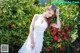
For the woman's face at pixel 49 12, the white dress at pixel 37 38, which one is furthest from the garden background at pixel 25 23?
the woman's face at pixel 49 12

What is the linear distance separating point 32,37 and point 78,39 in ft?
4.75

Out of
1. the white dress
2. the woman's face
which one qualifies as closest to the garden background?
the white dress

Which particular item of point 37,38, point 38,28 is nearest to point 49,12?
point 38,28

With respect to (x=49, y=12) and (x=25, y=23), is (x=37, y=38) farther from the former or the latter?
(x=49, y=12)

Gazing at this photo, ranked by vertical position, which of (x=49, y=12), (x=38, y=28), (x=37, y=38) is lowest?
(x=37, y=38)

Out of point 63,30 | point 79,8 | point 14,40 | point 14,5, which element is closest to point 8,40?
point 14,40

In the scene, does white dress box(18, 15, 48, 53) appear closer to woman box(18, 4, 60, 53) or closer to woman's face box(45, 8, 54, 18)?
woman box(18, 4, 60, 53)

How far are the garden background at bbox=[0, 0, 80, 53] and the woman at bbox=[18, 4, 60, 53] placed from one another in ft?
0.77

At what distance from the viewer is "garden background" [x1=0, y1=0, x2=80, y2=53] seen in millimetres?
7031

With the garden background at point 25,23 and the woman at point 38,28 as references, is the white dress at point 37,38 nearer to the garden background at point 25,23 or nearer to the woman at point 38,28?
the woman at point 38,28

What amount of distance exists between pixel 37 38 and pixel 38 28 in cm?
22

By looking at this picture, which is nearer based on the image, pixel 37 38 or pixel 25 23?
pixel 37 38

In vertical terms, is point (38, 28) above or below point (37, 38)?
above

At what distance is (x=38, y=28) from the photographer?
6.86m
